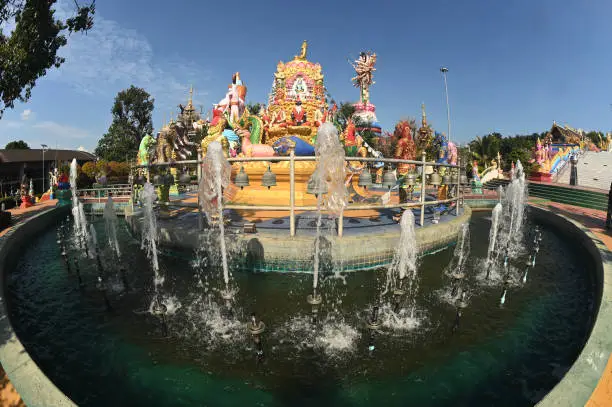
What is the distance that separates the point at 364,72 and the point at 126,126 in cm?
4351

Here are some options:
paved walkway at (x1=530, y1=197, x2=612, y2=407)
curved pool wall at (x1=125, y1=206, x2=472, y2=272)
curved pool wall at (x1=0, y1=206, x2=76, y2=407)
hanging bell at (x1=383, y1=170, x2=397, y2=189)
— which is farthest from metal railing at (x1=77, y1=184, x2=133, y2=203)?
paved walkway at (x1=530, y1=197, x2=612, y2=407)

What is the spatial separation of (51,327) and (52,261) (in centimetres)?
535

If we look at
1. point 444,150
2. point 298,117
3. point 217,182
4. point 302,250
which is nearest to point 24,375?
point 217,182

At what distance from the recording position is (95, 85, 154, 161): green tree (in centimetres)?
5064

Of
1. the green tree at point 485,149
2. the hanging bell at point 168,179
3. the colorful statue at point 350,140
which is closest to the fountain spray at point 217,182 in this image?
the hanging bell at point 168,179

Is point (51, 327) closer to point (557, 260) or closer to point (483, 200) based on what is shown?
point (557, 260)

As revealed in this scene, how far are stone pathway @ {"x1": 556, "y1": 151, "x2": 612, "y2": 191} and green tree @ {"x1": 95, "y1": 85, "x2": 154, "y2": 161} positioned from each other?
57.6 m

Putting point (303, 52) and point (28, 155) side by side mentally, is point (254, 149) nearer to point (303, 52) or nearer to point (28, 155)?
point (303, 52)

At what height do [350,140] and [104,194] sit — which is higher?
[350,140]

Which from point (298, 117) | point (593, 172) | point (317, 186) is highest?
point (298, 117)

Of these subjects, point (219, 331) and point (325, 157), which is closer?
point (219, 331)

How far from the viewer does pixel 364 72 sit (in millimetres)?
56250

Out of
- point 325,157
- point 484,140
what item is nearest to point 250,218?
point 325,157

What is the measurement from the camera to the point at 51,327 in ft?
18.9
